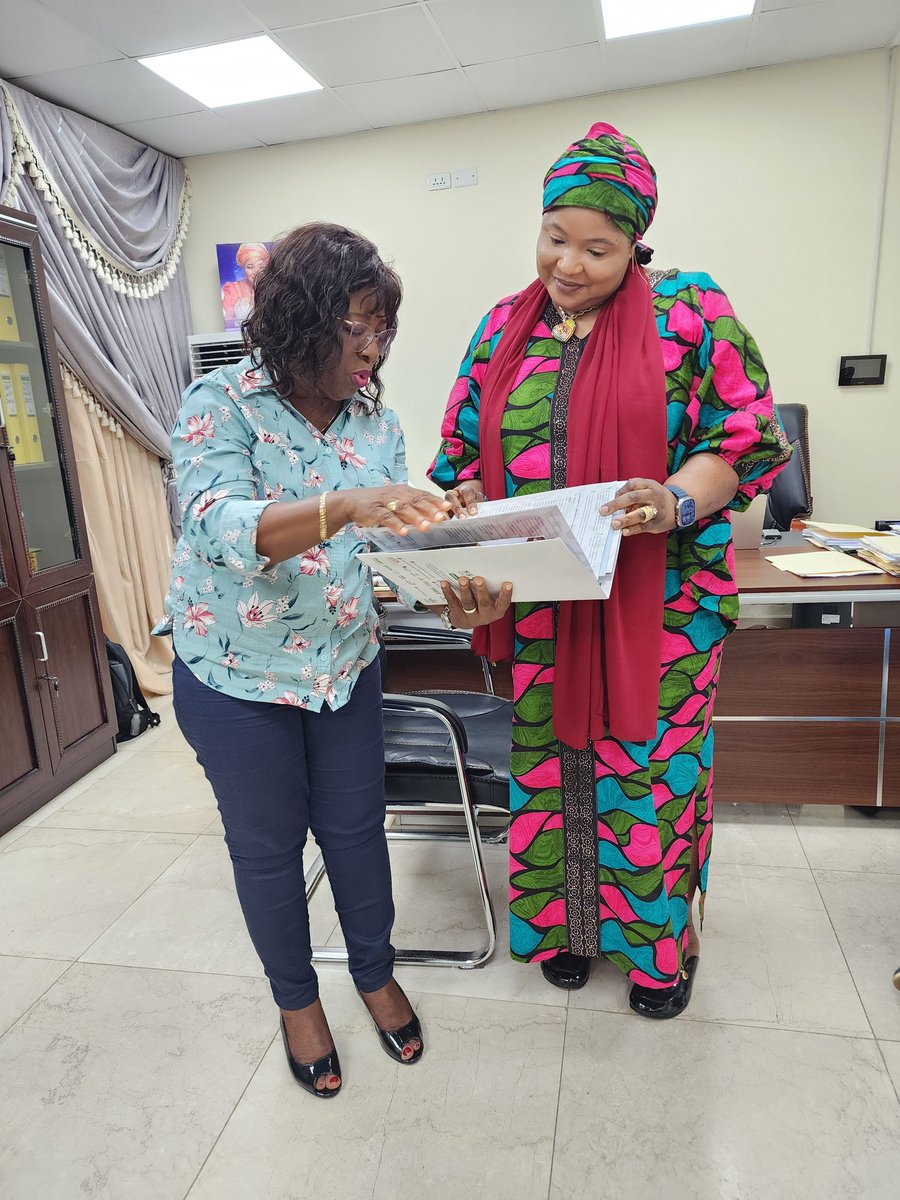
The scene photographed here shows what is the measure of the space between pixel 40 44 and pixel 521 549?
3210mm

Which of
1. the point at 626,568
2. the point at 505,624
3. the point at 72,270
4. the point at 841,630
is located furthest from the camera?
the point at 72,270

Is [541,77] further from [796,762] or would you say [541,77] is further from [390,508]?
[390,508]

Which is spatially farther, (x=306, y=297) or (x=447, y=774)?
(x=447, y=774)

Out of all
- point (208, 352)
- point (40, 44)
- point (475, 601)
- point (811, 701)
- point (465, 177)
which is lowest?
point (811, 701)

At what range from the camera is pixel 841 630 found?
2189mm

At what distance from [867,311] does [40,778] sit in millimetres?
4192

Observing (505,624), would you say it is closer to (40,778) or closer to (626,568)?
(626,568)

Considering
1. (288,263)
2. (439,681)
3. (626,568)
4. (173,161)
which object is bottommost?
(439,681)

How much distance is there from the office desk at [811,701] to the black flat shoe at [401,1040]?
1.20 m

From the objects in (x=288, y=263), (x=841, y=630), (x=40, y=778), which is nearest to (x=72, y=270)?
(x=40, y=778)

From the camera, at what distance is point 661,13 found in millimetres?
3127

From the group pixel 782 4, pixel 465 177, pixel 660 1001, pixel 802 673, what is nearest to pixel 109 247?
pixel 465 177

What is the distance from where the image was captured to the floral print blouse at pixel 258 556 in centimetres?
115

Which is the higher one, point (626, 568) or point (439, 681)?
point (626, 568)
